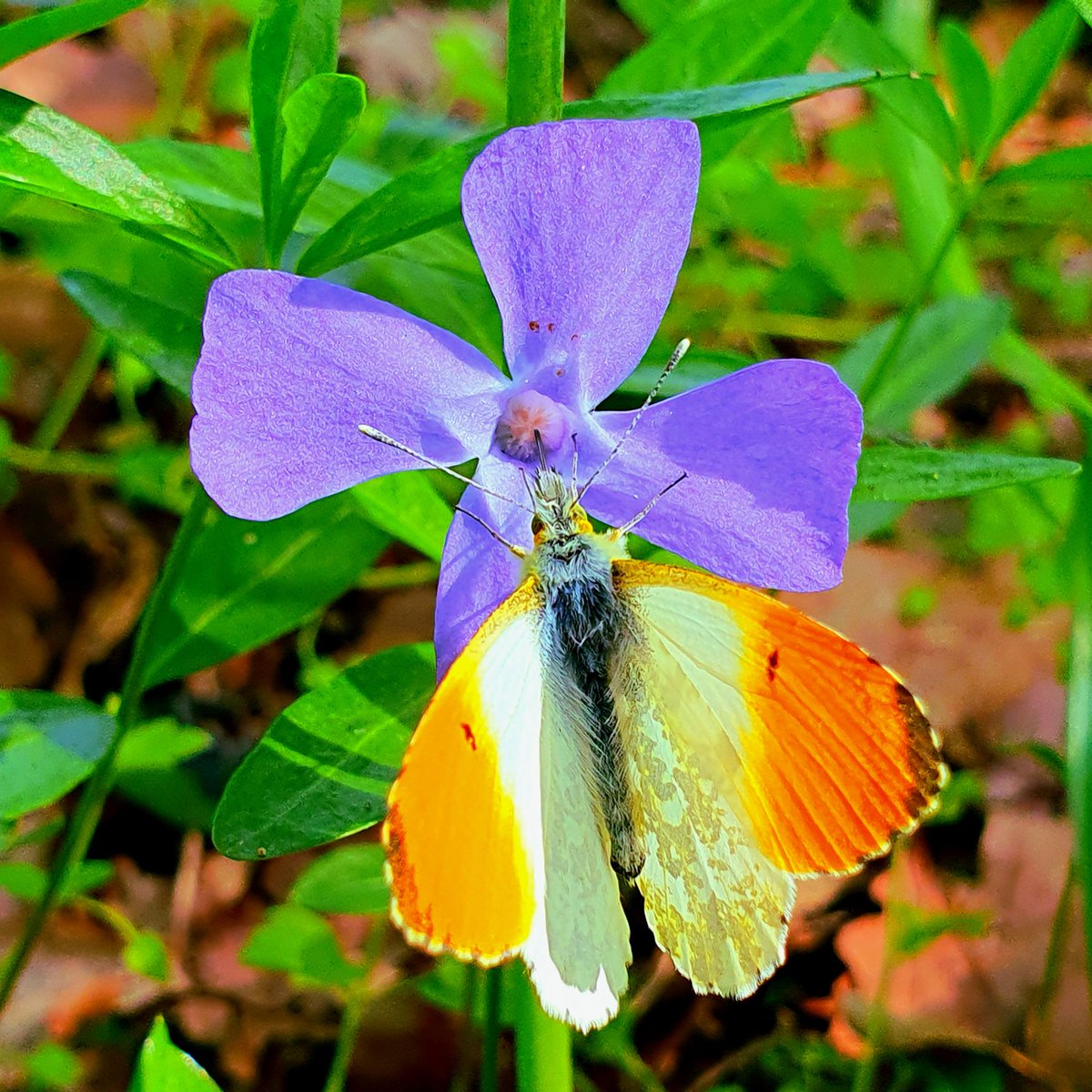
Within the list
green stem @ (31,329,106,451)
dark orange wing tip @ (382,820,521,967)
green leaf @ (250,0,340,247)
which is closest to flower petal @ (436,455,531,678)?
dark orange wing tip @ (382,820,521,967)

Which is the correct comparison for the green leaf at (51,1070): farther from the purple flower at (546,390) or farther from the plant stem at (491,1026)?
the purple flower at (546,390)

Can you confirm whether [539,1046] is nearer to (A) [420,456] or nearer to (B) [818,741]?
(B) [818,741]

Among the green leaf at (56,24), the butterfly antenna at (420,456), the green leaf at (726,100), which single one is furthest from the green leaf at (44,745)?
the green leaf at (726,100)

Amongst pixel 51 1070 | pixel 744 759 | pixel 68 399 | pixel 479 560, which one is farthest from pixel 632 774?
pixel 68 399

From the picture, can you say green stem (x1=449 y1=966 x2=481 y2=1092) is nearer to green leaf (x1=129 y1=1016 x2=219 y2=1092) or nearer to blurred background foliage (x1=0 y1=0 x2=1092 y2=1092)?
blurred background foliage (x1=0 y1=0 x2=1092 y2=1092)

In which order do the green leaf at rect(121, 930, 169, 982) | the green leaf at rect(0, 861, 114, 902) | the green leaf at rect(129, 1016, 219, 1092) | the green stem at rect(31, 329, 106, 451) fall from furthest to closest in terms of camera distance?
the green stem at rect(31, 329, 106, 451) → the green leaf at rect(121, 930, 169, 982) → the green leaf at rect(0, 861, 114, 902) → the green leaf at rect(129, 1016, 219, 1092)

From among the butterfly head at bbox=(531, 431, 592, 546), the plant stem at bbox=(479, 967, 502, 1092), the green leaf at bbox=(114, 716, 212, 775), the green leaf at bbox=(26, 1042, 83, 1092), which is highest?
the butterfly head at bbox=(531, 431, 592, 546)

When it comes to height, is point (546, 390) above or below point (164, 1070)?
above
